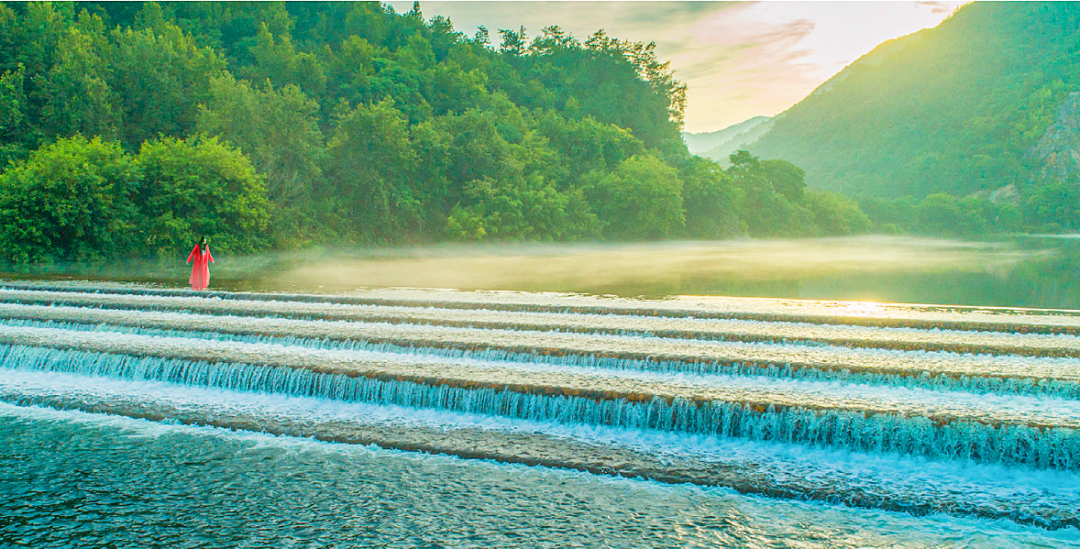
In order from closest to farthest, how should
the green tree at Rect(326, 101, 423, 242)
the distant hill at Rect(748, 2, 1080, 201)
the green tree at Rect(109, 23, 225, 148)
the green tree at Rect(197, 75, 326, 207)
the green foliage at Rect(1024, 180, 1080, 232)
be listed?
the green tree at Rect(109, 23, 225, 148) → the green tree at Rect(197, 75, 326, 207) → the green tree at Rect(326, 101, 423, 242) → the green foliage at Rect(1024, 180, 1080, 232) → the distant hill at Rect(748, 2, 1080, 201)

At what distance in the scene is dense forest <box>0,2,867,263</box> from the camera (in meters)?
30.2

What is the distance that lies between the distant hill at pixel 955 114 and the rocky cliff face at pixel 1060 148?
0.52 feet

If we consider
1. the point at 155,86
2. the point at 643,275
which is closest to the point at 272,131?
the point at 155,86

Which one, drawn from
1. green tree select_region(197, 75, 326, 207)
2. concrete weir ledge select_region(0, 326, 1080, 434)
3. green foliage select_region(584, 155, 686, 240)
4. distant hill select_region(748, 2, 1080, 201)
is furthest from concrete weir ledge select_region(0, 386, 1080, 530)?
distant hill select_region(748, 2, 1080, 201)

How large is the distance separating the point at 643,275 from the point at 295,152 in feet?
79.2

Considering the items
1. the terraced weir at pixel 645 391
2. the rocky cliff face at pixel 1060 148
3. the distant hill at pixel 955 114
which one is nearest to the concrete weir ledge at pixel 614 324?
the terraced weir at pixel 645 391

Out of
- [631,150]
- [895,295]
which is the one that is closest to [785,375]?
[895,295]

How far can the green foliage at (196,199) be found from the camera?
100ft

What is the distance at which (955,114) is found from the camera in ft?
437

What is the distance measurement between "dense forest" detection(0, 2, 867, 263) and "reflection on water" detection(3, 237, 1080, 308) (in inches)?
93.4

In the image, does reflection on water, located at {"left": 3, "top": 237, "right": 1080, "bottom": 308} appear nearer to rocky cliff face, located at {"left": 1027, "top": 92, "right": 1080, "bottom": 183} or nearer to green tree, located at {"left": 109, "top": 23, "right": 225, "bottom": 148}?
green tree, located at {"left": 109, "top": 23, "right": 225, "bottom": 148}

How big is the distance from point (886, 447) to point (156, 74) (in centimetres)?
4274

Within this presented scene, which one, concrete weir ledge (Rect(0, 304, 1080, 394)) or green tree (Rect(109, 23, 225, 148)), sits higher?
green tree (Rect(109, 23, 225, 148))

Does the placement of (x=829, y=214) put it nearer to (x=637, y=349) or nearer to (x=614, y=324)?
(x=614, y=324)
